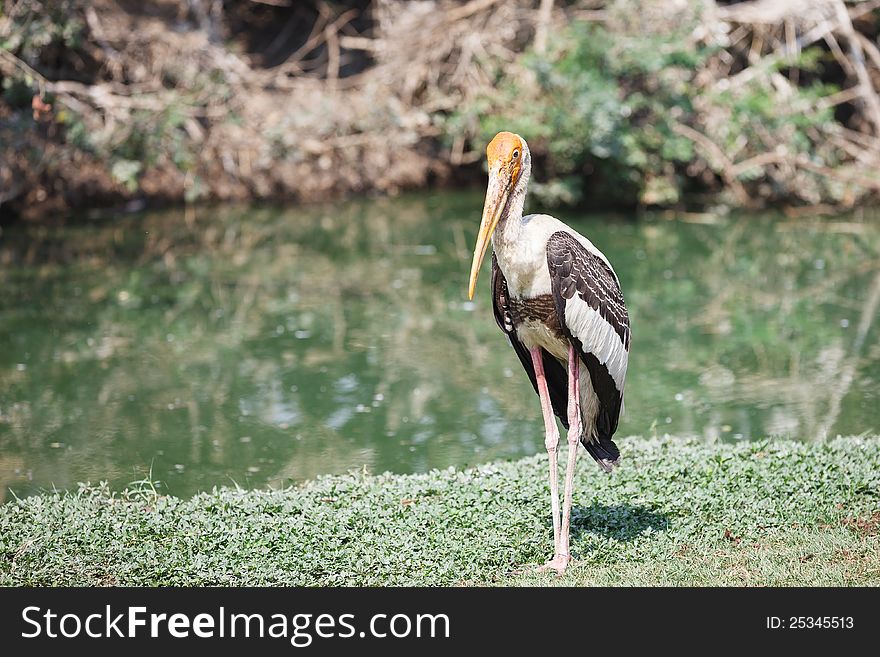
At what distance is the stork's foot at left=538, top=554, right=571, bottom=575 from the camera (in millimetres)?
4738

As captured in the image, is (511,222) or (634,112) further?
(634,112)

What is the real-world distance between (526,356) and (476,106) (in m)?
10.2

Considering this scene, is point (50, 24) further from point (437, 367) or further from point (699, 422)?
point (699, 422)

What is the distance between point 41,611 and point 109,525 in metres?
0.84

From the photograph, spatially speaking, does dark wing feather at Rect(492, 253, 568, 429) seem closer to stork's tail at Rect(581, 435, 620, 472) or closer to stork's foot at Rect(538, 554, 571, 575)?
stork's tail at Rect(581, 435, 620, 472)

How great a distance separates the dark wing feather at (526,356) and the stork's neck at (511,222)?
0.38ft

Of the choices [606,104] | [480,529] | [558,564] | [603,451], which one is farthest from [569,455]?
[606,104]

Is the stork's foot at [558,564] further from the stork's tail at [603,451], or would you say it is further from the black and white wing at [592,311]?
the black and white wing at [592,311]

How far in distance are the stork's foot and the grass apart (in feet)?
0.13

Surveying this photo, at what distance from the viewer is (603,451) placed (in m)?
5.14

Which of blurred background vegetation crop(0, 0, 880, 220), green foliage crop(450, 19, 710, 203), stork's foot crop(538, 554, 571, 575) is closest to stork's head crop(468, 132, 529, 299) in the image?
stork's foot crop(538, 554, 571, 575)

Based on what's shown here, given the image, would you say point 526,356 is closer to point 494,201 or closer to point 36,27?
point 494,201

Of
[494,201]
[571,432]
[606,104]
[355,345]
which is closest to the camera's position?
[494,201]

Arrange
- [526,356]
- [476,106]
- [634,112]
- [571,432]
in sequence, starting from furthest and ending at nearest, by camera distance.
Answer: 1. [476,106]
2. [634,112]
3. [526,356]
4. [571,432]
